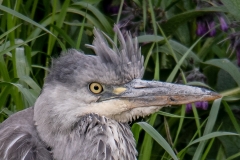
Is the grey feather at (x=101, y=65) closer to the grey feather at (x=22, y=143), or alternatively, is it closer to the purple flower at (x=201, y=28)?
the grey feather at (x=22, y=143)

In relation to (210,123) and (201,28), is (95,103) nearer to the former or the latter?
(210,123)

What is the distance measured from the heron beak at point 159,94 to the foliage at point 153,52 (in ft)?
2.06

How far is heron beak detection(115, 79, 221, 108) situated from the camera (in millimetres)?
3527

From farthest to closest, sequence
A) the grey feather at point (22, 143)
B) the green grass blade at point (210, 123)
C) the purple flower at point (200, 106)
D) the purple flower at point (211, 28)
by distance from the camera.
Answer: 1. the purple flower at point (211, 28)
2. the purple flower at point (200, 106)
3. the green grass blade at point (210, 123)
4. the grey feather at point (22, 143)

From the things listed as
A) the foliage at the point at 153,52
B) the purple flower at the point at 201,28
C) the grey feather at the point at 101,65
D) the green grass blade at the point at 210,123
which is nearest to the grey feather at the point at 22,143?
the grey feather at the point at 101,65

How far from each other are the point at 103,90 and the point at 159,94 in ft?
0.89

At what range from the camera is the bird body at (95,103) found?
3520mm

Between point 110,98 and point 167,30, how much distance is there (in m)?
1.51

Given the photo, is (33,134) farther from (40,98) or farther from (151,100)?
(151,100)

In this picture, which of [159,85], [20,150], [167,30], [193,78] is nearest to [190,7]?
[167,30]

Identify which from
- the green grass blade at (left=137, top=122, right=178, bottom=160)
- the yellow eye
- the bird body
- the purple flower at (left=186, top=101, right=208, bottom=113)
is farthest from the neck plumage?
the purple flower at (left=186, top=101, right=208, bottom=113)

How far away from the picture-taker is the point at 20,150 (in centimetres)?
365

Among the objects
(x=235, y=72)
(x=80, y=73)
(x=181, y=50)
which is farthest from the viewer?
(x=181, y=50)

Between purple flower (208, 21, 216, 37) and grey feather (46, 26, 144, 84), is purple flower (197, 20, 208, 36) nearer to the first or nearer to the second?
purple flower (208, 21, 216, 37)
